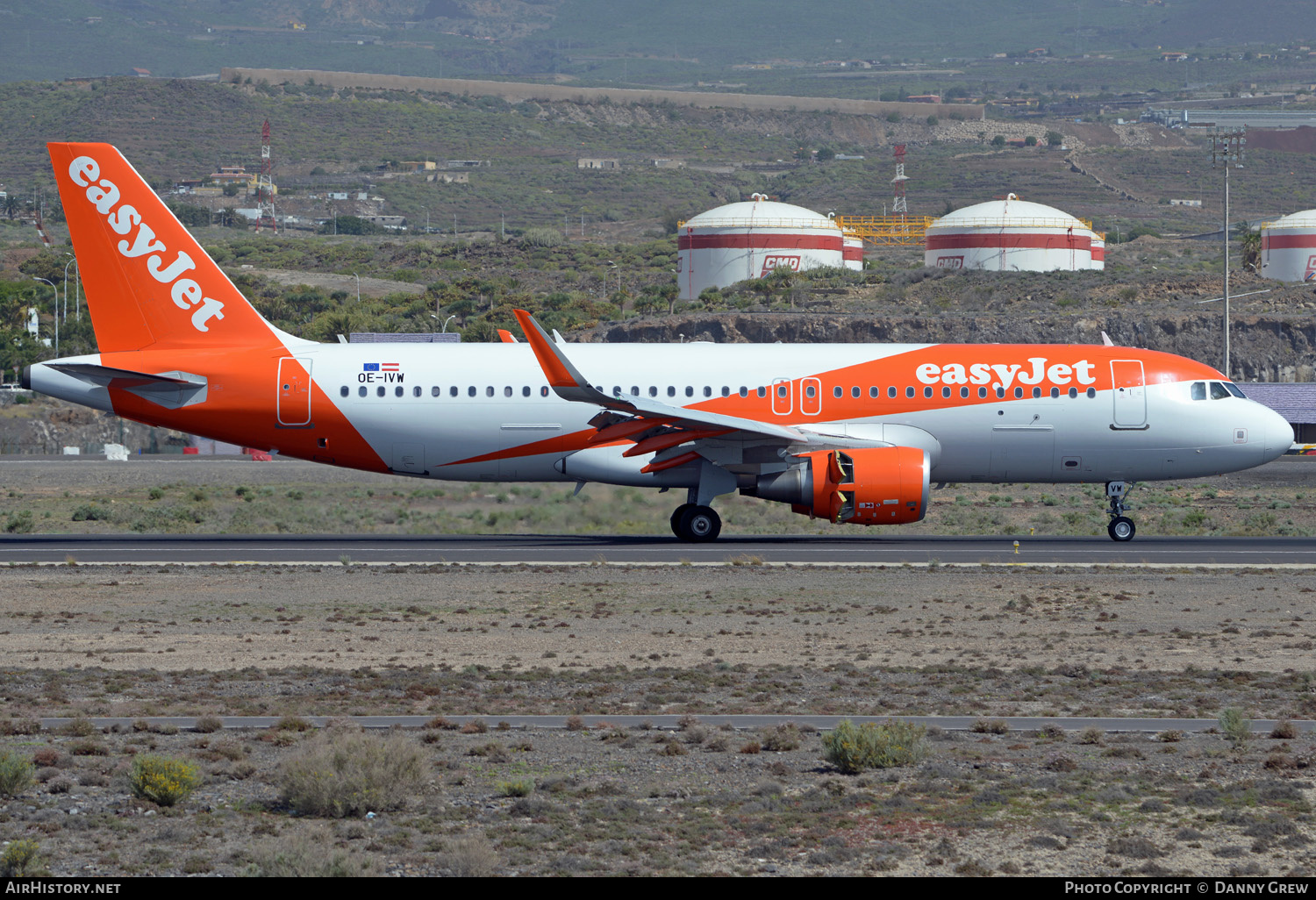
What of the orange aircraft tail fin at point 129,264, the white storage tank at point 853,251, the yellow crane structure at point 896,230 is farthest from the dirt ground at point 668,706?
the yellow crane structure at point 896,230

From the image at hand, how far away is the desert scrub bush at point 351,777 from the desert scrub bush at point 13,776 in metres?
2.04

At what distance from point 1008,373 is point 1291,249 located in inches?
3752

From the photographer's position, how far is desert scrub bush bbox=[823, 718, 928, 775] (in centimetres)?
1338

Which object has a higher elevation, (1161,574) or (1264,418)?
(1264,418)

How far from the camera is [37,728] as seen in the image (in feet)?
48.3

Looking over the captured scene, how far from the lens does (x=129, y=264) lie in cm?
3225

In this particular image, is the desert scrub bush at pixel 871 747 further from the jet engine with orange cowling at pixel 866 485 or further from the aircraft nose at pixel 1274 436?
the aircraft nose at pixel 1274 436

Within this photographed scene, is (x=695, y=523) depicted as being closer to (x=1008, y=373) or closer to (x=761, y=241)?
(x=1008, y=373)

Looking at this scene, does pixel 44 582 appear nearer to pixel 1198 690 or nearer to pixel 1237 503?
pixel 1198 690

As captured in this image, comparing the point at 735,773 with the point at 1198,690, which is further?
the point at 1198,690

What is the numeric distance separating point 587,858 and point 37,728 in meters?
6.76

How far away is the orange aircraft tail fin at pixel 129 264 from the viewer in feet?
105

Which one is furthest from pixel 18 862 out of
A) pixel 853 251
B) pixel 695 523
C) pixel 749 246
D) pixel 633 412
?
pixel 853 251
